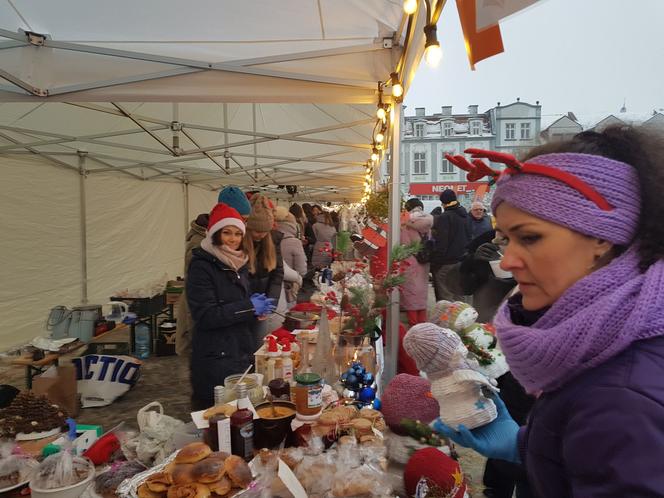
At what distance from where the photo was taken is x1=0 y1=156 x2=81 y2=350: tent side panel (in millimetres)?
5391

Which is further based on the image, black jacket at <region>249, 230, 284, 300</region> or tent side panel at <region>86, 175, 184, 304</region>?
tent side panel at <region>86, 175, 184, 304</region>

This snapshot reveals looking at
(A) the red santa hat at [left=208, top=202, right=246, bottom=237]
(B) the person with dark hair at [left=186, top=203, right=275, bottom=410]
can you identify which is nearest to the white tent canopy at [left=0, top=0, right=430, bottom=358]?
(A) the red santa hat at [left=208, top=202, right=246, bottom=237]

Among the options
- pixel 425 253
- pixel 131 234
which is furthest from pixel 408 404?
pixel 131 234

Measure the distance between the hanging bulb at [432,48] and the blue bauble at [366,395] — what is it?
59.5 inches

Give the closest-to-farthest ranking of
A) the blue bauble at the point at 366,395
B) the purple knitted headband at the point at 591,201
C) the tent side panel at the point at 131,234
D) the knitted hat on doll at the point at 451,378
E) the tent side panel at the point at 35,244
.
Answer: the purple knitted headband at the point at 591,201
the knitted hat on doll at the point at 451,378
the blue bauble at the point at 366,395
the tent side panel at the point at 35,244
the tent side panel at the point at 131,234

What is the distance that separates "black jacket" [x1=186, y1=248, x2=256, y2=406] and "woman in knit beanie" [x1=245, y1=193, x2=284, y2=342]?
0.72 m

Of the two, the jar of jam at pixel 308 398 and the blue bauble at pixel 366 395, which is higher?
the jar of jam at pixel 308 398

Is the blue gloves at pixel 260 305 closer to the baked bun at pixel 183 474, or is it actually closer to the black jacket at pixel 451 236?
the baked bun at pixel 183 474

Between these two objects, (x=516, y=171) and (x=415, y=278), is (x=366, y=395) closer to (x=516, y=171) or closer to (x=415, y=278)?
(x=516, y=171)

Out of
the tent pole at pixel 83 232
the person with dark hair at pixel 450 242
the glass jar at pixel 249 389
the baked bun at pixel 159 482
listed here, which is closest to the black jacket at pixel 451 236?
the person with dark hair at pixel 450 242

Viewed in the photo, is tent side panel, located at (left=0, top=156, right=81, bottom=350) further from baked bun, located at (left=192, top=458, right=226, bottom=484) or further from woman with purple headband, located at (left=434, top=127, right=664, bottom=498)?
woman with purple headband, located at (left=434, top=127, right=664, bottom=498)

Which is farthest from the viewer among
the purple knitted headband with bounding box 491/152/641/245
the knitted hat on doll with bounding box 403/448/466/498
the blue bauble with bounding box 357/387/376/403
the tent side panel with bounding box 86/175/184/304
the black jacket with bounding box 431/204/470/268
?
the tent side panel with bounding box 86/175/184/304

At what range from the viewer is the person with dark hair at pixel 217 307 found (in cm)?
265

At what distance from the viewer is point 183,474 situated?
1237mm
